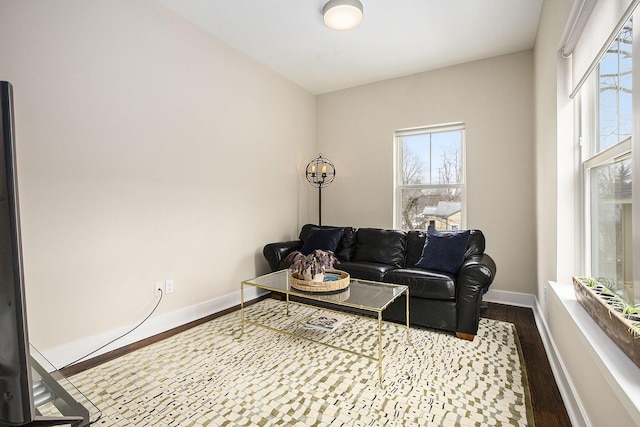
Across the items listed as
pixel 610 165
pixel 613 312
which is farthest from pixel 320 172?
pixel 613 312

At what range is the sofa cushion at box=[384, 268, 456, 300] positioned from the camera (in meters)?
2.54

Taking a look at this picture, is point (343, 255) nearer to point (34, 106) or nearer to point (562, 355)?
point (562, 355)

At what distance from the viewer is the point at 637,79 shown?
44.4 inches

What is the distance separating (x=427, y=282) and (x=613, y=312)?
4.87 feet

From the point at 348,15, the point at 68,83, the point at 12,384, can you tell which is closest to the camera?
the point at 12,384

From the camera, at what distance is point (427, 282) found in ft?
8.59

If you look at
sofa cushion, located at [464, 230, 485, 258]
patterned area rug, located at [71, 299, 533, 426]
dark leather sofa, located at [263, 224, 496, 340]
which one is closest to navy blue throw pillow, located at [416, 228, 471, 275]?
dark leather sofa, located at [263, 224, 496, 340]

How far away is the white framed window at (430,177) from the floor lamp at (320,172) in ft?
3.17

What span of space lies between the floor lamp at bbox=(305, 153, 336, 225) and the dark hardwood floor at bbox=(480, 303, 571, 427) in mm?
2572

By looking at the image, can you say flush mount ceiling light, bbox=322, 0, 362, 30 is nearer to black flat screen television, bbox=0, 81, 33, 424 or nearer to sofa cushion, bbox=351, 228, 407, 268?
sofa cushion, bbox=351, 228, 407, 268

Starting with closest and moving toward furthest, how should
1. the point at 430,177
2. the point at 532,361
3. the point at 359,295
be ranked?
the point at 532,361 < the point at 359,295 < the point at 430,177

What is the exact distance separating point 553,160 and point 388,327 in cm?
180

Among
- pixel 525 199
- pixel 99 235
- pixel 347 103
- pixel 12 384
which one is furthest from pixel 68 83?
pixel 525 199

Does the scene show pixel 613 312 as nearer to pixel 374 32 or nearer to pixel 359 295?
pixel 359 295
